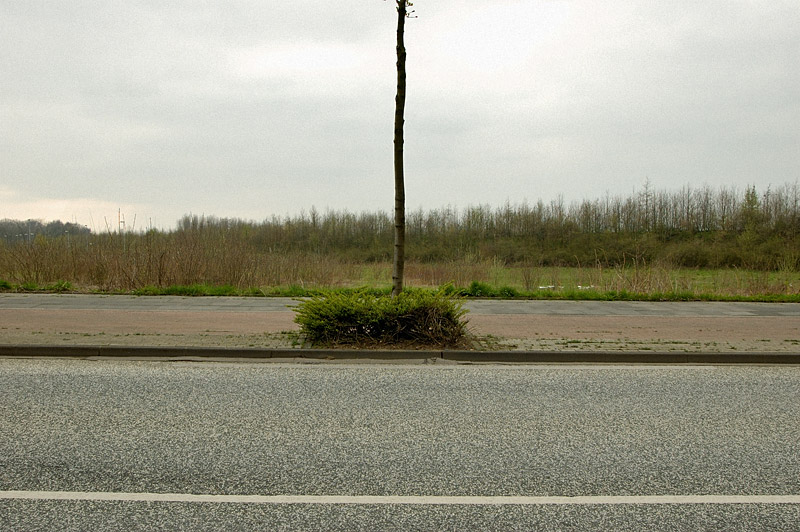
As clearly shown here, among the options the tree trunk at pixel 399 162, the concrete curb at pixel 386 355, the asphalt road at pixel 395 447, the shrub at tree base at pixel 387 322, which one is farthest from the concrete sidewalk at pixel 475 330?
the tree trunk at pixel 399 162

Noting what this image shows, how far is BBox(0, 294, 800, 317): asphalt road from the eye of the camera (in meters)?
13.8

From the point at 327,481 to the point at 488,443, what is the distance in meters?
1.45

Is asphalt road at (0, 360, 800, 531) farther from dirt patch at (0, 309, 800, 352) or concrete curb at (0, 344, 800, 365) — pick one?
dirt patch at (0, 309, 800, 352)

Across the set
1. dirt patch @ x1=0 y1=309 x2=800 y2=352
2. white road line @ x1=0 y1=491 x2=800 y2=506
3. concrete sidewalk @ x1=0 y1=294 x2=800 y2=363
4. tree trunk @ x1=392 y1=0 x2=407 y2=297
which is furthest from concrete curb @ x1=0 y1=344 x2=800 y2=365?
white road line @ x1=0 y1=491 x2=800 y2=506

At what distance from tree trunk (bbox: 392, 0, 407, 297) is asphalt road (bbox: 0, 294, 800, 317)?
4058 mm

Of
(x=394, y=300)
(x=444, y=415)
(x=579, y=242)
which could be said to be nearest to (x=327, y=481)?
(x=444, y=415)

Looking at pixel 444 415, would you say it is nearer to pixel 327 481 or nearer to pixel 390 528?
pixel 327 481

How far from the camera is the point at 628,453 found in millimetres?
4824

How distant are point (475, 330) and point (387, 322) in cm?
236

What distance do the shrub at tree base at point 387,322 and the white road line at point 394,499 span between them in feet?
16.8

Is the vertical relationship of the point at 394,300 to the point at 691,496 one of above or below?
above

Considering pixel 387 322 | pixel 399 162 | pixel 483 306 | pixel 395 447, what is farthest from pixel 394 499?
pixel 483 306

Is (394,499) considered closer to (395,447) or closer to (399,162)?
(395,447)

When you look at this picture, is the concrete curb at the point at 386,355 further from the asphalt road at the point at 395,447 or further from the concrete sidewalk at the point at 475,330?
the asphalt road at the point at 395,447
